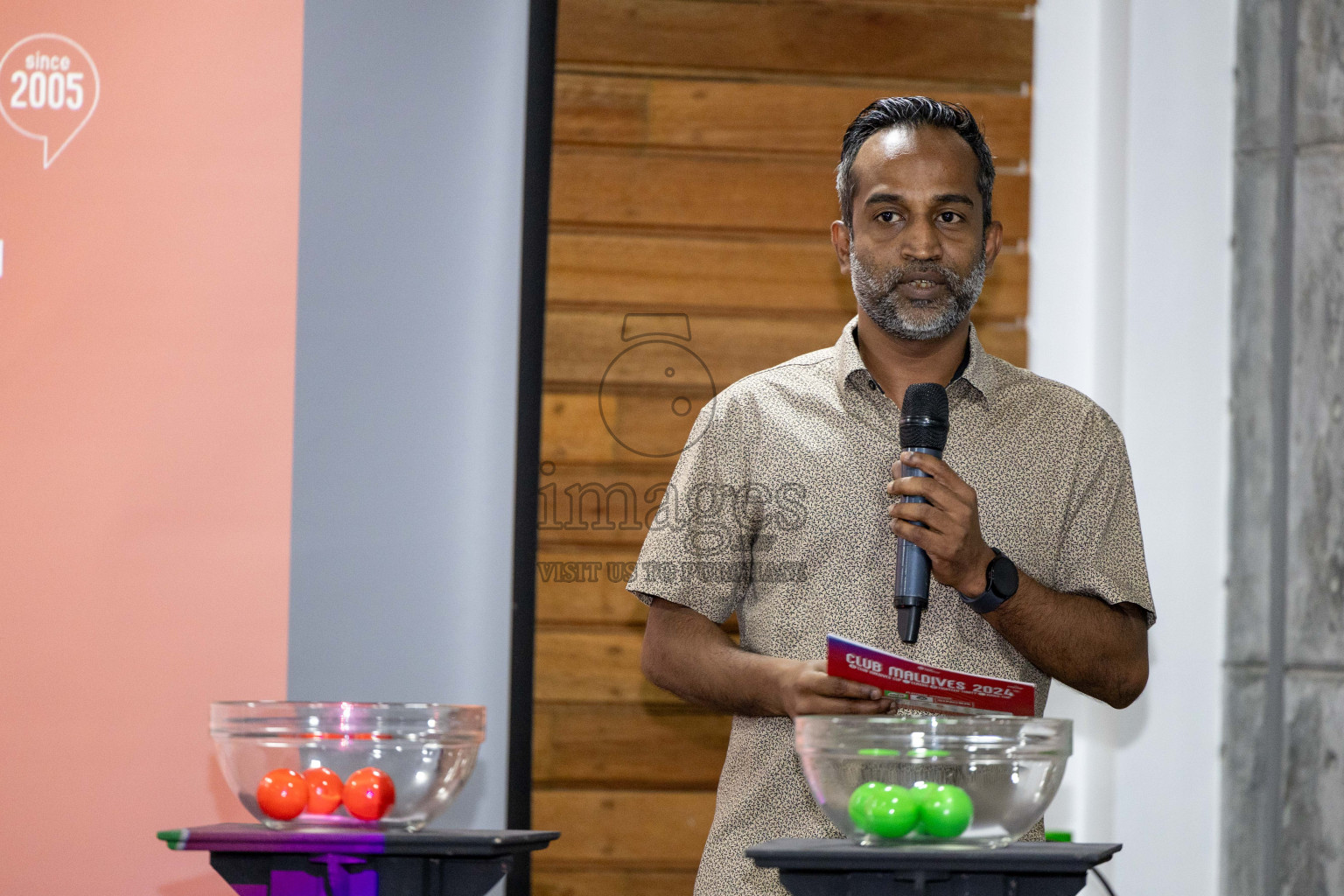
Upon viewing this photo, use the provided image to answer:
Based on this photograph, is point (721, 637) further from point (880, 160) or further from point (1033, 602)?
point (880, 160)

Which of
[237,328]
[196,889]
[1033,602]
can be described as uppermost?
[237,328]

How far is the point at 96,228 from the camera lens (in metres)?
2.67

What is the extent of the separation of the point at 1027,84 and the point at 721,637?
1.71m

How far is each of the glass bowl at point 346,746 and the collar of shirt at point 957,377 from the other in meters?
0.80

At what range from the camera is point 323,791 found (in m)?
1.33

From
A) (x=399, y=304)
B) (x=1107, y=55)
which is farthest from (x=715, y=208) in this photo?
(x=1107, y=55)

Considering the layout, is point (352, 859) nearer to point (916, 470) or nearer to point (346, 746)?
point (346, 746)

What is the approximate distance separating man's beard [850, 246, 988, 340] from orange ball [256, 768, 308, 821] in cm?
98

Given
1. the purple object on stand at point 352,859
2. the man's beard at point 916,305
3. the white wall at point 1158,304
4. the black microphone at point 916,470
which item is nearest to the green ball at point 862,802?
the black microphone at point 916,470

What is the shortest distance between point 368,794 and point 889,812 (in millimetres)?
547

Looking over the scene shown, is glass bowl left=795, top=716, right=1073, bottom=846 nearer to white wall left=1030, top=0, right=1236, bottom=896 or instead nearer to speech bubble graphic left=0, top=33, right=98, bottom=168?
white wall left=1030, top=0, right=1236, bottom=896

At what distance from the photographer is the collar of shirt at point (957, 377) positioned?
1.84 meters

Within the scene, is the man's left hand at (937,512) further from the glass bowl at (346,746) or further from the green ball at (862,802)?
the glass bowl at (346,746)

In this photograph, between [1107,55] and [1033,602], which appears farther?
[1107,55]
